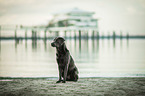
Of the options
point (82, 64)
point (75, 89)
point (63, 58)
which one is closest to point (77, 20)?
point (82, 64)

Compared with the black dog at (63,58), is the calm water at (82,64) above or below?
below

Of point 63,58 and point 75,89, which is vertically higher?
point 63,58

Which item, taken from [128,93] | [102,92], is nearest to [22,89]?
[102,92]

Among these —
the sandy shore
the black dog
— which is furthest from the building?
the sandy shore

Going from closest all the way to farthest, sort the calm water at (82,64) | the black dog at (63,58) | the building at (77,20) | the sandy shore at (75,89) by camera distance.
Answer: the sandy shore at (75,89) → the black dog at (63,58) → the calm water at (82,64) → the building at (77,20)

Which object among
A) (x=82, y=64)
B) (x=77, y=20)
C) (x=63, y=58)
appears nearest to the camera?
(x=63, y=58)

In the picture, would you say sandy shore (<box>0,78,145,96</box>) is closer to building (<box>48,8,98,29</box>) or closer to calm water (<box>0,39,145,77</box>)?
calm water (<box>0,39,145,77</box>)

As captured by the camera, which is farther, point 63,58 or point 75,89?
point 63,58

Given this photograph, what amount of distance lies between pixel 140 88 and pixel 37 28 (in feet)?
163

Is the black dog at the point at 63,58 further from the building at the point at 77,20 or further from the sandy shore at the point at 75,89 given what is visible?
the building at the point at 77,20

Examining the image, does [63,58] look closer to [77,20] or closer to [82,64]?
[82,64]

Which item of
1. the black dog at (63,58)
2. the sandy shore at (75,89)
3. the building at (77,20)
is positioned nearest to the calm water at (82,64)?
the black dog at (63,58)

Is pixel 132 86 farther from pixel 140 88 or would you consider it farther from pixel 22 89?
pixel 22 89

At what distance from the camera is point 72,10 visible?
55781 mm
